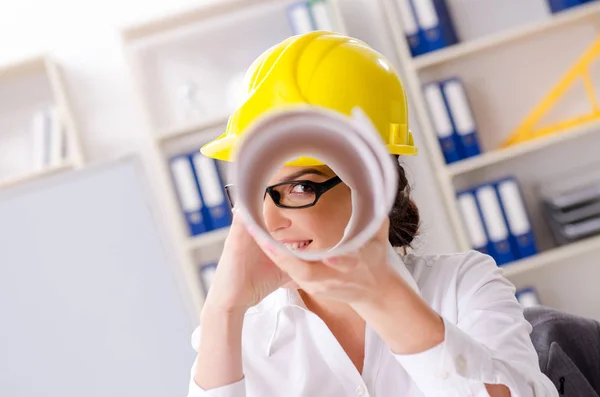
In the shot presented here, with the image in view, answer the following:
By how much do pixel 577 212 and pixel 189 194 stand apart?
1664mm

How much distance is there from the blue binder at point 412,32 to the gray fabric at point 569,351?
2.20 meters

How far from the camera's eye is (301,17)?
3291 millimetres

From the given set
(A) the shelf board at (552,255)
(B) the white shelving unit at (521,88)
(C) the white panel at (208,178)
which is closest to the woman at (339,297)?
(C) the white panel at (208,178)

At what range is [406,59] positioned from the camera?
331 cm

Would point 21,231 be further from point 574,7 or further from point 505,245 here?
point 574,7

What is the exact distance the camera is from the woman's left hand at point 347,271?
0.69m

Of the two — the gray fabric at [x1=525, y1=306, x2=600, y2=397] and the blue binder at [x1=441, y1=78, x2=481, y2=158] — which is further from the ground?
the blue binder at [x1=441, y1=78, x2=481, y2=158]

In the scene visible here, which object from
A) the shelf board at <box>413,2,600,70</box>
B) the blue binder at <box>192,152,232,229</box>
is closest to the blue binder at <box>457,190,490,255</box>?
the shelf board at <box>413,2,600,70</box>

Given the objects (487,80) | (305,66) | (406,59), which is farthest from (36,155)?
Result: (305,66)

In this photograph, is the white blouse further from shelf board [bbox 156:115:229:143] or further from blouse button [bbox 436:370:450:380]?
shelf board [bbox 156:115:229:143]

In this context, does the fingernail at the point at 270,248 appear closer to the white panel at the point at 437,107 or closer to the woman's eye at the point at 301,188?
the woman's eye at the point at 301,188

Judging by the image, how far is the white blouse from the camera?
1034mm

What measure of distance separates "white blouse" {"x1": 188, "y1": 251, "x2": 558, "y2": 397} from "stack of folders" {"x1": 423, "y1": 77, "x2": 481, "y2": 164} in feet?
6.58

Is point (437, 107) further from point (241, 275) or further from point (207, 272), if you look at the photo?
point (241, 275)
